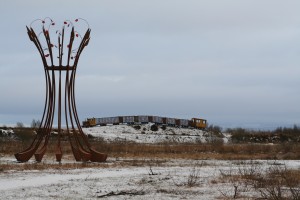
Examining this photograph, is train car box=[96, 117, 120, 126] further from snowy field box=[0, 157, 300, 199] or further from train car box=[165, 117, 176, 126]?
snowy field box=[0, 157, 300, 199]

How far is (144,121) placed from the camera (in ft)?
161

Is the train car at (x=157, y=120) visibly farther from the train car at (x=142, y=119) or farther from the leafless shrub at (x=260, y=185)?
the leafless shrub at (x=260, y=185)

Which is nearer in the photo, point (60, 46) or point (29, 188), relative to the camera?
point (29, 188)

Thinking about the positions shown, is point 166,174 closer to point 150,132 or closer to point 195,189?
point 195,189

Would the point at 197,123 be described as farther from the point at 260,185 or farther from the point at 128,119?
the point at 260,185

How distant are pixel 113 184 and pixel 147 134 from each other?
3049cm

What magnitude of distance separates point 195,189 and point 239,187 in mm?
1057

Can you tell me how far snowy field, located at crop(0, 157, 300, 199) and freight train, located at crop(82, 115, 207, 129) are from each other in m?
32.9

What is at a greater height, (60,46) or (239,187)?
(60,46)

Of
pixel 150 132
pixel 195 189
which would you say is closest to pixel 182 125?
pixel 150 132

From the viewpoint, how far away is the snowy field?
9898 mm

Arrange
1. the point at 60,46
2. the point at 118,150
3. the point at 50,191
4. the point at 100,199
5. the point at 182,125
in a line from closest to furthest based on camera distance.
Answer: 1. the point at 100,199
2. the point at 50,191
3. the point at 60,46
4. the point at 118,150
5. the point at 182,125

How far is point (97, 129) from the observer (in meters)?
43.8

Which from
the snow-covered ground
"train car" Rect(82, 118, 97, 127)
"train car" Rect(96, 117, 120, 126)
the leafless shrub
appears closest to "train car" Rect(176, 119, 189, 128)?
the snow-covered ground
